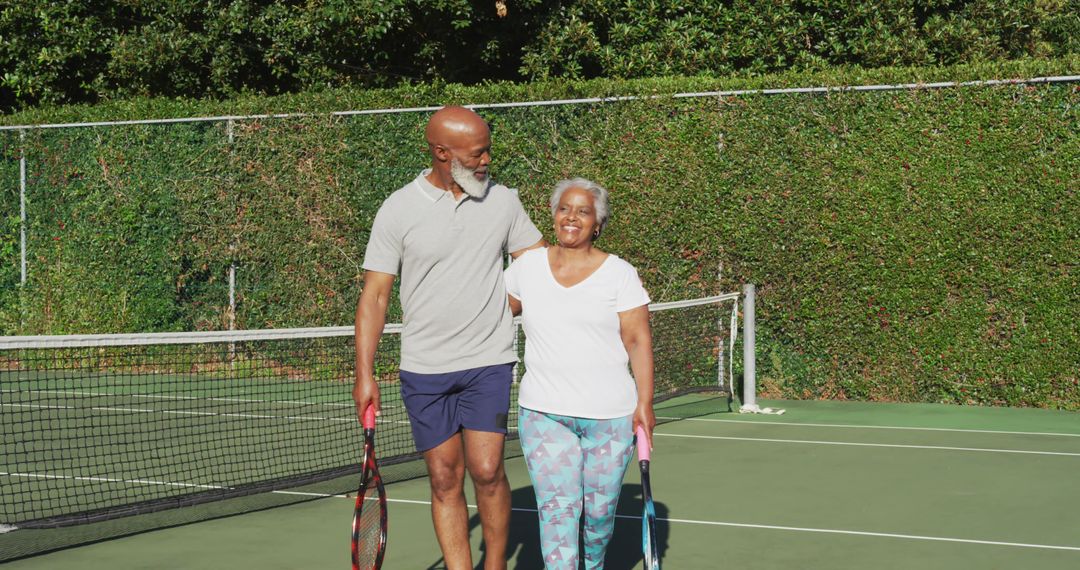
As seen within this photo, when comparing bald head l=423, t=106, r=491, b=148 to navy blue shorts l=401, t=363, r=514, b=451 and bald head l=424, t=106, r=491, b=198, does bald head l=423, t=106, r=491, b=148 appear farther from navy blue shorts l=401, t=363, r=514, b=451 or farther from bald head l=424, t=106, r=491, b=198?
navy blue shorts l=401, t=363, r=514, b=451

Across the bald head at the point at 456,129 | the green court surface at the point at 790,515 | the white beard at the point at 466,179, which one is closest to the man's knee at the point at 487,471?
the white beard at the point at 466,179

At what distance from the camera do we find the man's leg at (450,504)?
5020 millimetres

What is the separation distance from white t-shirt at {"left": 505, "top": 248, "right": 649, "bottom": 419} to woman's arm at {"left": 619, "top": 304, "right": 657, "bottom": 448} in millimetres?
24

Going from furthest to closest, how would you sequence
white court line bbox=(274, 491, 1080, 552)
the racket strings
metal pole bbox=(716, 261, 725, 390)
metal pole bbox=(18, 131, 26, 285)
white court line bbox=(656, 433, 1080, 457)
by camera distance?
metal pole bbox=(18, 131, 26, 285)
metal pole bbox=(716, 261, 725, 390)
white court line bbox=(656, 433, 1080, 457)
white court line bbox=(274, 491, 1080, 552)
the racket strings

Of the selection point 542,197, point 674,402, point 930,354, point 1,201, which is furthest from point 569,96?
point 1,201

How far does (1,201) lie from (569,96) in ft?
25.9

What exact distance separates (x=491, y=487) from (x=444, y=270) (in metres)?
0.85

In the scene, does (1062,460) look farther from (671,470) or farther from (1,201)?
(1,201)

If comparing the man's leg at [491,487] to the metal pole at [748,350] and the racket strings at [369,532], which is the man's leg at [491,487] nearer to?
the racket strings at [369,532]

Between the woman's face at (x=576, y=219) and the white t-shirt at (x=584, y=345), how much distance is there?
0.42ft

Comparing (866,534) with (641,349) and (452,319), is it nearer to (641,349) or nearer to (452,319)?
(641,349)

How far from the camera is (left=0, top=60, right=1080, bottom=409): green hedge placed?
11.7 metres

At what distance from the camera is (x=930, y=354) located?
1205cm

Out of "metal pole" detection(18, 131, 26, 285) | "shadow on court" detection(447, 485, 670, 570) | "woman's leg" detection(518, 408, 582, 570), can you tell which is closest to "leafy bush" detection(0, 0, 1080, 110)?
"metal pole" detection(18, 131, 26, 285)
